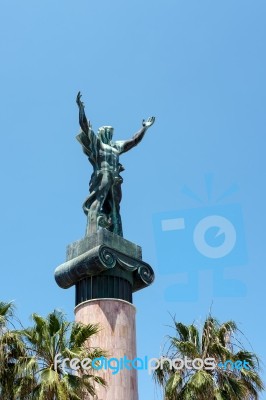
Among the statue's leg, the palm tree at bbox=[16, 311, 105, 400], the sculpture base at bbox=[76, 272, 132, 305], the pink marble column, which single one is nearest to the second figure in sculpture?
the statue's leg

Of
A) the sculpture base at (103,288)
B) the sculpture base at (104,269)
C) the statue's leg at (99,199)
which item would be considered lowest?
the sculpture base at (103,288)

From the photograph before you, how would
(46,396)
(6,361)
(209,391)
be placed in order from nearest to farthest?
(46,396) → (6,361) → (209,391)

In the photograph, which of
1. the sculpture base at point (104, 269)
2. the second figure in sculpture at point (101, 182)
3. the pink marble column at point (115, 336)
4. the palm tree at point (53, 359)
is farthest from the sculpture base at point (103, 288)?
the palm tree at point (53, 359)

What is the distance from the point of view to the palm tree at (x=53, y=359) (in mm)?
20953

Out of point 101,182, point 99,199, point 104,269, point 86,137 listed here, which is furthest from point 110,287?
point 86,137

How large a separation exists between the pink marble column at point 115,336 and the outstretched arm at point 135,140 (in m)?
8.77

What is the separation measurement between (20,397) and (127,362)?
25.6 feet

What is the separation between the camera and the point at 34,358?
2200 cm

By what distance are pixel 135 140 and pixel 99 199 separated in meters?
4.43

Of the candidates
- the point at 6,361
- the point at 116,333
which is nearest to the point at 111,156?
the point at 116,333

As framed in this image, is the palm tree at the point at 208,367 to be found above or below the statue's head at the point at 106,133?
below

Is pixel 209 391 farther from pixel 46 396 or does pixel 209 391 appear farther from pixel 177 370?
pixel 46 396

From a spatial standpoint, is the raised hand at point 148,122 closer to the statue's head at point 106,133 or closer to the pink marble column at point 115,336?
the statue's head at point 106,133

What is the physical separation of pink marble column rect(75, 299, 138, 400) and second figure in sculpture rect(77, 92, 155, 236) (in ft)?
13.4
